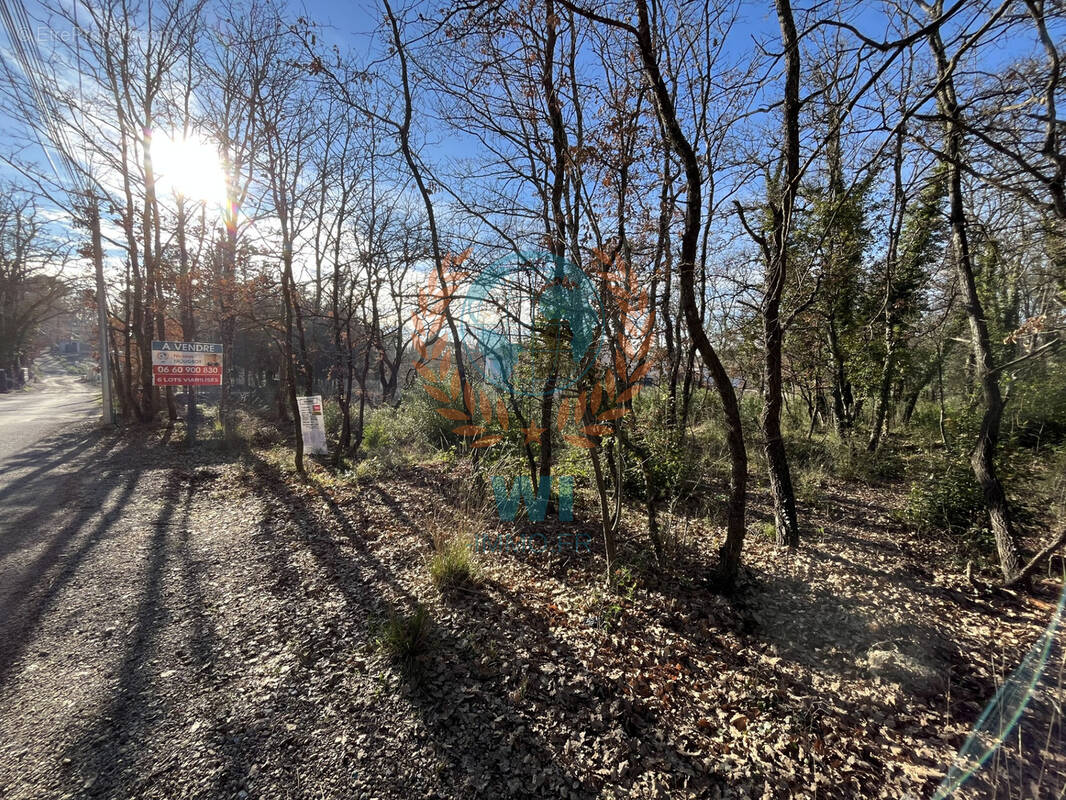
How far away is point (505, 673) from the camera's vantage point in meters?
2.50

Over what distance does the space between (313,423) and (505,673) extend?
6.58 metres

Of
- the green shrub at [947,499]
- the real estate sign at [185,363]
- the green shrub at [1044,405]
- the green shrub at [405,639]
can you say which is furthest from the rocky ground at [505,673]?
the real estate sign at [185,363]

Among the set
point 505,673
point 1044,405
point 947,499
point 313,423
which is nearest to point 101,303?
point 313,423

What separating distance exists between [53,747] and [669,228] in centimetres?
627

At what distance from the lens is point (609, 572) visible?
3.38 m

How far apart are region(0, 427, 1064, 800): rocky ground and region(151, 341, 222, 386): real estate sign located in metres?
4.70

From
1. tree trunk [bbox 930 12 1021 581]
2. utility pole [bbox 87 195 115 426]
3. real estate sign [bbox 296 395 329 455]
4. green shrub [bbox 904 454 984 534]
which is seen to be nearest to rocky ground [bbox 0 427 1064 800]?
green shrub [bbox 904 454 984 534]

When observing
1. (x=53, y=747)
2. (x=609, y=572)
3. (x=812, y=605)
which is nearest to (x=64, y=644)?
(x=53, y=747)

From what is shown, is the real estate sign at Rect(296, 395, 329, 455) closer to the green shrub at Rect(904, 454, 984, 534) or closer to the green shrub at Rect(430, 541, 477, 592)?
the green shrub at Rect(430, 541, 477, 592)

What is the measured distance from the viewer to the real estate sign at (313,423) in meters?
7.41

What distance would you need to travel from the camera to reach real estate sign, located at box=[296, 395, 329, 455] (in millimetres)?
7406

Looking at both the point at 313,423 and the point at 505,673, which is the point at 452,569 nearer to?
the point at 505,673

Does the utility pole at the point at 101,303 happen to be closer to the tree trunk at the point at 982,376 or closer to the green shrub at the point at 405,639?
the green shrub at the point at 405,639

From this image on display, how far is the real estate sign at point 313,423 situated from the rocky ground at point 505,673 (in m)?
3.16
